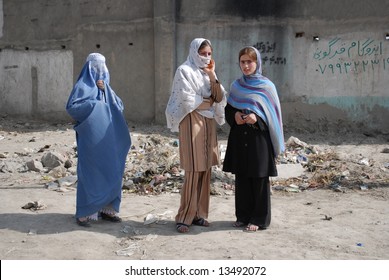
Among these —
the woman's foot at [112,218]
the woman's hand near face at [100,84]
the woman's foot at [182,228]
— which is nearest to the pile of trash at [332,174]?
the woman's foot at [182,228]

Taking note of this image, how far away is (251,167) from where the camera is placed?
13.3 feet

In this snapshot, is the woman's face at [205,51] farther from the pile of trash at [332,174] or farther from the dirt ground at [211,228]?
the pile of trash at [332,174]

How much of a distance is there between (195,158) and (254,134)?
538 mm

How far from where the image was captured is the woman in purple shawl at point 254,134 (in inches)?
159

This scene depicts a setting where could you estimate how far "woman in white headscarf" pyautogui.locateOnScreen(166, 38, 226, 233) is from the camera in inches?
158

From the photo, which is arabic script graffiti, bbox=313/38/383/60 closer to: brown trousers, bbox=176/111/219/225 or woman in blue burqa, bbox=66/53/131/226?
brown trousers, bbox=176/111/219/225

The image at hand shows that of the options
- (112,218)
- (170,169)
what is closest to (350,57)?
(170,169)

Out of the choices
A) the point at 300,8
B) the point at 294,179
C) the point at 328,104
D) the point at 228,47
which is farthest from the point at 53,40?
the point at 294,179

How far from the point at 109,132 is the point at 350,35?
20.2 ft

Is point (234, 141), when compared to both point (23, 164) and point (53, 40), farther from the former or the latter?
point (53, 40)

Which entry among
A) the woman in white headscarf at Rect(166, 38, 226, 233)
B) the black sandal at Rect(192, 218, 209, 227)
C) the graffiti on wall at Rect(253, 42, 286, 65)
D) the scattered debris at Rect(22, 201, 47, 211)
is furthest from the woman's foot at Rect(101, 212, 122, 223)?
the graffiti on wall at Rect(253, 42, 286, 65)

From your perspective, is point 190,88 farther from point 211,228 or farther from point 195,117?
point 211,228

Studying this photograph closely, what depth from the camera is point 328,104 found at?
912cm

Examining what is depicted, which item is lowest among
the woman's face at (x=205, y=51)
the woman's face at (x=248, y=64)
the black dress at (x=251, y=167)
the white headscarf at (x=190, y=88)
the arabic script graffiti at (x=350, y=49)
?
the black dress at (x=251, y=167)
